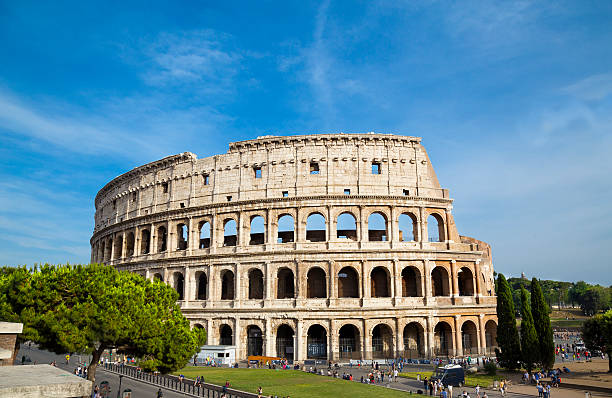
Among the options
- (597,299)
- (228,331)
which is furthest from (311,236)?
(597,299)

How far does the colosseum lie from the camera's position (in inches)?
1331

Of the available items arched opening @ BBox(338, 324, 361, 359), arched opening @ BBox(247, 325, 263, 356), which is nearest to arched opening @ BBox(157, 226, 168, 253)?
arched opening @ BBox(247, 325, 263, 356)

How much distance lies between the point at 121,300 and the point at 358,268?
64.1ft

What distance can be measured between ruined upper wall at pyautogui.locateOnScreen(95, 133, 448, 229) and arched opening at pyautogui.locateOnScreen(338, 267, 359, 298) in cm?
666

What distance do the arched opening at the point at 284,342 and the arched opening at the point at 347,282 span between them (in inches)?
207

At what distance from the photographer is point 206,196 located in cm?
A: 3884

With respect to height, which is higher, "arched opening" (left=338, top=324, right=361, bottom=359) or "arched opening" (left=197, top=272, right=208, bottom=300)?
"arched opening" (left=197, top=272, right=208, bottom=300)

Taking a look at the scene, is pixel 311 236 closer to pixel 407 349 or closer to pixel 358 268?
pixel 358 268

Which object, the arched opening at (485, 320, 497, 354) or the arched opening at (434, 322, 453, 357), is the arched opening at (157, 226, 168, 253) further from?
the arched opening at (485, 320, 497, 354)

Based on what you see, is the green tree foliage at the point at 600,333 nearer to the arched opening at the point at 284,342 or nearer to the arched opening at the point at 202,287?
the arched opening at the point at 284,342

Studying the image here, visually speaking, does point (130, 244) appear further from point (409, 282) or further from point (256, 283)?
point (409, 282)

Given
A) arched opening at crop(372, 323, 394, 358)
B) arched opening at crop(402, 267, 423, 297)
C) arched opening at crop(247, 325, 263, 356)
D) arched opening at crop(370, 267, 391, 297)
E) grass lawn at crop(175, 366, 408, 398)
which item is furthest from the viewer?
arched opening at crop(402, 267, 423, 297)

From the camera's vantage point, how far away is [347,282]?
36.0m

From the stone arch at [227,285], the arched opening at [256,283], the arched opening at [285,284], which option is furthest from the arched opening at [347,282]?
the stone arch at [227,285]
